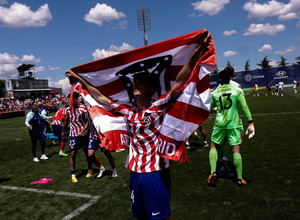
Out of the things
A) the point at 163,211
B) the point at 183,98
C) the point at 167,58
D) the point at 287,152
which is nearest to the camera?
the point at 163,211

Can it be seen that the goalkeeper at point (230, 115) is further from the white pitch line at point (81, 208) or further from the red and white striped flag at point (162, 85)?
the white pitch line at point (81, 208)

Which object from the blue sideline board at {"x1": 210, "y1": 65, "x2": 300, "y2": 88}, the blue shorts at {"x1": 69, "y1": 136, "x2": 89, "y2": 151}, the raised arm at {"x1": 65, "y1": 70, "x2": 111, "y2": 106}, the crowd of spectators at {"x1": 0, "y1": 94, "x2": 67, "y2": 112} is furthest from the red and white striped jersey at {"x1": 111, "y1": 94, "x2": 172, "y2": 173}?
the blue sideline board at {"x1": 210, "y1": 65, "x2": 300, "y2": 88}

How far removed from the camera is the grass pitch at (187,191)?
3.43 metres

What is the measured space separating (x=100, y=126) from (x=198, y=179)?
115 inches

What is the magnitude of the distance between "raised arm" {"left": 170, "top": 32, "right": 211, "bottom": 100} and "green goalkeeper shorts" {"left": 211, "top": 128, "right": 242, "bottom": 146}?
2440 mm

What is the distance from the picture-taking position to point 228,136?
418 cm

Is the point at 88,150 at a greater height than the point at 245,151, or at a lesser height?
greater

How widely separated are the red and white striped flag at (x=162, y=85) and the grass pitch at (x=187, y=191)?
1.76 metres

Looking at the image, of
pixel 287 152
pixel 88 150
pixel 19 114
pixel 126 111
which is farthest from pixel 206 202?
pixel 19 114

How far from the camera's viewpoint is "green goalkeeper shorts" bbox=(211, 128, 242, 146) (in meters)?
4.11

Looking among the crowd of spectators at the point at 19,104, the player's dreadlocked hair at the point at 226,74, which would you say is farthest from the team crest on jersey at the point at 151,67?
the crowd of spectators at the point at 19,104

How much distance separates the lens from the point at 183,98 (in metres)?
2.13

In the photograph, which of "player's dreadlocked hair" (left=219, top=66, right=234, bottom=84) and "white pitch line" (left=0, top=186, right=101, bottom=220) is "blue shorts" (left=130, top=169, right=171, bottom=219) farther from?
"player's dreadlocked hair" (left=219, top=66, right=234, bottom=84)

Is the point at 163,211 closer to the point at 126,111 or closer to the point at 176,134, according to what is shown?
the point at 176,134
